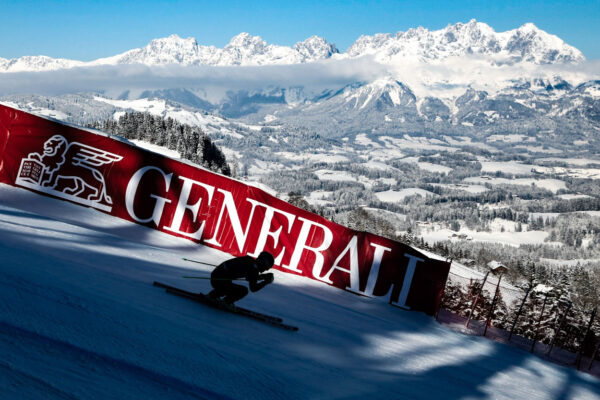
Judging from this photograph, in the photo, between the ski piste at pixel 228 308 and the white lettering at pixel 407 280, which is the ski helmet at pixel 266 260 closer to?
the ski piste at pixel 228 308

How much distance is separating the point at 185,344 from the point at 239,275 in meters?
2.18

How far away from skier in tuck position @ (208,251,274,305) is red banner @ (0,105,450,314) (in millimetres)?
9189

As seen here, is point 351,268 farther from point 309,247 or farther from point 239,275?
point 239,275

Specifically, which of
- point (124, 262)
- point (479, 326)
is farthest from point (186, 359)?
point (479, 326)

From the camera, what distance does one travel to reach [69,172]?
59.2 ft

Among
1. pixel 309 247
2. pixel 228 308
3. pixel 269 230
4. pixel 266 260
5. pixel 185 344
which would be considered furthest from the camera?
pixel 269 230

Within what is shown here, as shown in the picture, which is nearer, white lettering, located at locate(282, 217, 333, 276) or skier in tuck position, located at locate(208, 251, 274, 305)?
skier in tuck position, located at locate(208, 251, 274, 305)

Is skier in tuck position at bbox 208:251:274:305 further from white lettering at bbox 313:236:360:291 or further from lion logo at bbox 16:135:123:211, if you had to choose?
lion logo at bbox 16:135:123:211

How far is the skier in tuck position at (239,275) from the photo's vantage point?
8391 millimetres

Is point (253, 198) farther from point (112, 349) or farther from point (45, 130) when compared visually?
point (112, 349)

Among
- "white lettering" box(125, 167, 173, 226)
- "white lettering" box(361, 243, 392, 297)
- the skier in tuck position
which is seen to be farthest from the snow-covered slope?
"white lettering" box(125, 167, 173, 226)

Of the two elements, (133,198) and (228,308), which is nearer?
(228,308)

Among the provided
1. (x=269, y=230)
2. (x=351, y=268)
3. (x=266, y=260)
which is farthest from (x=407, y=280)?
(x=266, y=260)

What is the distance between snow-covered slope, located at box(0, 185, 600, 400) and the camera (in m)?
4.92
